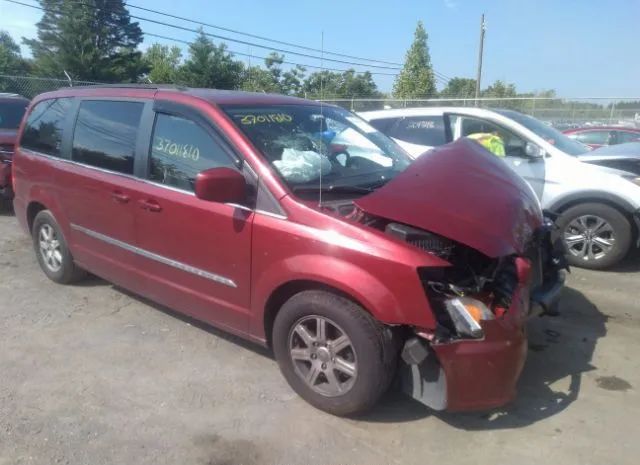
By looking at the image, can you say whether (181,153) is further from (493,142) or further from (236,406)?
(493,142)

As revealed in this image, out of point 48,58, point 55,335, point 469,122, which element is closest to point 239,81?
point 48,58

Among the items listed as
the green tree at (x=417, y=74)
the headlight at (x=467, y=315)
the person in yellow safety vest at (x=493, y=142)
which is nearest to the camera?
the headlight at (x=467, y=315)

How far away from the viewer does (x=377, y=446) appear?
2.93 m

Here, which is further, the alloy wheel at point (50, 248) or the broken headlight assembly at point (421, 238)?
the alloy wheel at point (50, 248)

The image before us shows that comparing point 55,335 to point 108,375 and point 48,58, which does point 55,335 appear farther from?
point 48,58

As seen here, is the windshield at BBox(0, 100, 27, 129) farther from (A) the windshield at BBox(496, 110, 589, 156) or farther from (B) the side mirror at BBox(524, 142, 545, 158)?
(B) the side mirror at BBox(524, 142, 545, 158)

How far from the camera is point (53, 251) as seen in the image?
5223 mm

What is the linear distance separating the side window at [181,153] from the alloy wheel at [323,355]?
1116 mm

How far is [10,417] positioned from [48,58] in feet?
161

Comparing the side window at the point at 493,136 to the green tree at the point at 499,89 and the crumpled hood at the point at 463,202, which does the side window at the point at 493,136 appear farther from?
the green tree at the point at 499,89

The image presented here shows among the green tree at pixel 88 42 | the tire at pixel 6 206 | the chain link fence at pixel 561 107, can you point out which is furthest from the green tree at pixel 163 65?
the tire at pixel 6 206

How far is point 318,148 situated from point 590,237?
3.75 m

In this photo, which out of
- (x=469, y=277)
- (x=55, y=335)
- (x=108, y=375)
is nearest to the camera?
(x=469, y=277)

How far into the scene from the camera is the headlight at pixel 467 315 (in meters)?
2.77
